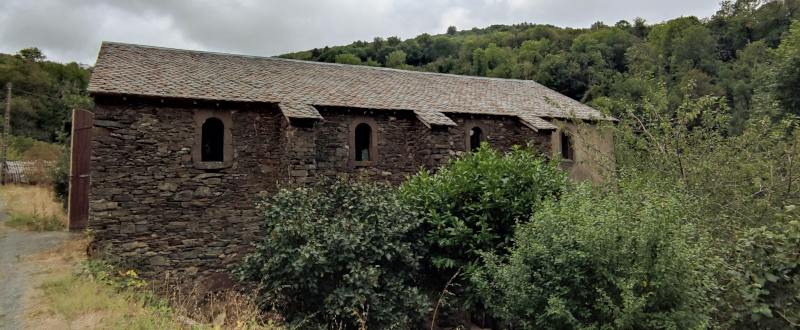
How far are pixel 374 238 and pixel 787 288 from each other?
536 cm

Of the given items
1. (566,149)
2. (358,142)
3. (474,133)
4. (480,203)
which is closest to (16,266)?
(358,142)

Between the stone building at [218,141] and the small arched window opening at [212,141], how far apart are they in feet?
0.10

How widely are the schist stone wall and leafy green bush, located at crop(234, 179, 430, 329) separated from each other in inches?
126

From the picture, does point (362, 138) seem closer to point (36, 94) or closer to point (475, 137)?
point (475, 137)

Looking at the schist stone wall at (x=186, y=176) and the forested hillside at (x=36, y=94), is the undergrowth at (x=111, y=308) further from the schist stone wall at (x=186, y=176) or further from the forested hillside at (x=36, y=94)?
the forested hillside at (x=36, y=94)

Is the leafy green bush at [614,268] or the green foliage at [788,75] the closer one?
the leafy green bush at [614,268]

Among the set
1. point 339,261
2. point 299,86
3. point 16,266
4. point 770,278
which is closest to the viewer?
point 770,278

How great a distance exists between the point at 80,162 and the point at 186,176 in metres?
4.10

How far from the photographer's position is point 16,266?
8969mm

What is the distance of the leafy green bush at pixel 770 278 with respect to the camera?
4.46 metres

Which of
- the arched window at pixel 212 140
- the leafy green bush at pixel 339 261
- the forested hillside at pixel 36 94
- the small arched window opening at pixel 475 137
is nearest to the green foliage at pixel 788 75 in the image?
the small arched window opening at pixel 475 137

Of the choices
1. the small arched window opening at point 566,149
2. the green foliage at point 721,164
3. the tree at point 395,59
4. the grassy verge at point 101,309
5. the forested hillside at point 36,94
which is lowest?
the grassy verge at point 101,309

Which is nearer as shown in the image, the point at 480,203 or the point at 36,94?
the point at 480,203

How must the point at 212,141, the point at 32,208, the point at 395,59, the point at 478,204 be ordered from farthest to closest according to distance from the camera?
the point at 395,59 → the point at 32,208 → the point at 212,141 → the point at 478,204
